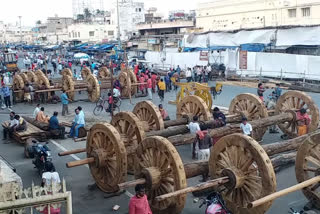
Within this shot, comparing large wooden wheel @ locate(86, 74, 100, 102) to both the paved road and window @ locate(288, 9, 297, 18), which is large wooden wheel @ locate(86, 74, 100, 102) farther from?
window @ locate(288, 9, 297, 18)

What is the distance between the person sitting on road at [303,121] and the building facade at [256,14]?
73.1 ft

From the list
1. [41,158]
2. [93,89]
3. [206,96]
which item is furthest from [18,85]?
[41,158]

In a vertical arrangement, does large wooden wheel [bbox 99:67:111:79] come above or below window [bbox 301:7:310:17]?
below

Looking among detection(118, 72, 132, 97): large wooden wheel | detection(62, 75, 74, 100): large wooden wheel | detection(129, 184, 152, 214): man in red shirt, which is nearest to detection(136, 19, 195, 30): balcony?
detection(118, 72, 132, 97): large wooden wheel

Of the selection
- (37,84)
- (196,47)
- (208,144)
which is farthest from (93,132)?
(196,47)

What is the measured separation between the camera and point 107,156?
9531 millimetres

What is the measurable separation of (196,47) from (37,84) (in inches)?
714

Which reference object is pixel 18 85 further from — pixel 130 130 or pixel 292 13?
pixel 292 13

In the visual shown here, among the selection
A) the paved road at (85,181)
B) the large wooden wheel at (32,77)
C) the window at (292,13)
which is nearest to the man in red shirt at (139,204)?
the paved road at (85,181)

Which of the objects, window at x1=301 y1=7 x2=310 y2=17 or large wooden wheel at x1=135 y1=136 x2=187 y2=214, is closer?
large wooden wheel at x1=135 y1=136 x2=187 y2=214

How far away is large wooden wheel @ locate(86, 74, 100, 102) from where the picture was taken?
22.5m

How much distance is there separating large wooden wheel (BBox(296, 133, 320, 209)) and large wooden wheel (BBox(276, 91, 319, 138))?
16.7ft

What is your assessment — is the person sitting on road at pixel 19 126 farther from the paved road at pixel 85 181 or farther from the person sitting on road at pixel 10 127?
the paved road at pixel 85 181

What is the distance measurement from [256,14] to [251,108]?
2724cm
